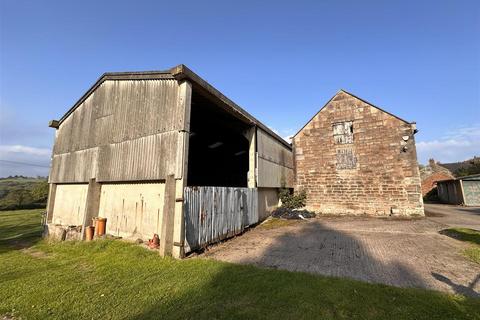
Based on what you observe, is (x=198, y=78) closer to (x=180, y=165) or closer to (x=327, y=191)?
(x=180, y=165)

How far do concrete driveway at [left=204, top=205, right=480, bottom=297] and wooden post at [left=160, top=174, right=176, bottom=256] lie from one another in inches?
50.4

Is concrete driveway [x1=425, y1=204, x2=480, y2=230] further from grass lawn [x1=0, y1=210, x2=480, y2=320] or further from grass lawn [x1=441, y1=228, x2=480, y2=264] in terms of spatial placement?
Result: grass lawn [x1=0, y1=210, x2=480, y2=320]

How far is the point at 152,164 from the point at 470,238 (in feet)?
39.0

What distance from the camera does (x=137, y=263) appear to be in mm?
6625

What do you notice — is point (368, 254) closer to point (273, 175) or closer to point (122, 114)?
point (273, 175)

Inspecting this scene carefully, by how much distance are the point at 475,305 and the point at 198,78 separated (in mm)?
9035

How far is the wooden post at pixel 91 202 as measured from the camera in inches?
401

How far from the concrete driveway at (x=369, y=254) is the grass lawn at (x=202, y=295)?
Result: 0.67 metres

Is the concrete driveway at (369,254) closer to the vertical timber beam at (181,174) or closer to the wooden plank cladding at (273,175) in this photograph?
the vertical timber beam at (181,174)

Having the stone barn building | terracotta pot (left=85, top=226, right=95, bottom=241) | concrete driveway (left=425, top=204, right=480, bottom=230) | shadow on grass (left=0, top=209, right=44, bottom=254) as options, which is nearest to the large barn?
terracotta pot (left=85, top=226, right=95, bottom=241)

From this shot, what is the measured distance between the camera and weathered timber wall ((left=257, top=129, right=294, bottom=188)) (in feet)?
43.8

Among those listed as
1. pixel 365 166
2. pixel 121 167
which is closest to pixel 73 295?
pixel 121 167

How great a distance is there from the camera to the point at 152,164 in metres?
8.45

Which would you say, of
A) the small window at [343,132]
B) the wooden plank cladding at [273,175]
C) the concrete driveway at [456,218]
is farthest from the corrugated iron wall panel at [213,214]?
the concrete driveway at [456,218]
